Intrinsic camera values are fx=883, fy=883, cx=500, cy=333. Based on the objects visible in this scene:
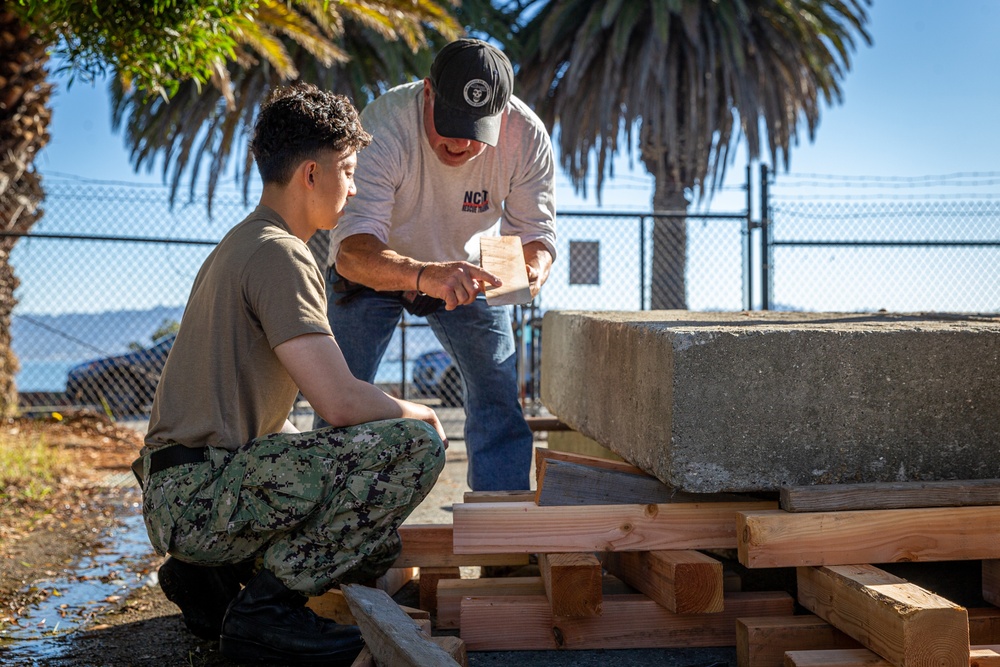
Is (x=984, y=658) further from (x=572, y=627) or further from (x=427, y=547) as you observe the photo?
(x=427, y=547)

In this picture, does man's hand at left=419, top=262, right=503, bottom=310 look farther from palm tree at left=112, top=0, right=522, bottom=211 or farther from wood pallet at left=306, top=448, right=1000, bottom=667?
palm tree at left=112, top=0, right=522, bottom=211

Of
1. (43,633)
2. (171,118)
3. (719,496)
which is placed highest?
(171,118)

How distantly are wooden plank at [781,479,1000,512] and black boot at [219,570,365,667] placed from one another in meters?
1.21

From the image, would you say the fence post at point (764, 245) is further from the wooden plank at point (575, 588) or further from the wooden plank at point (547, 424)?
the wooden plank at point (575, 588)

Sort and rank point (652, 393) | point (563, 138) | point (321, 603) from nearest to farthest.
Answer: point (652, 393) < point (321, 603) < point (563, 138)

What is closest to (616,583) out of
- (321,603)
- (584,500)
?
(584,500)

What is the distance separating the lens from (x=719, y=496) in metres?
2.59

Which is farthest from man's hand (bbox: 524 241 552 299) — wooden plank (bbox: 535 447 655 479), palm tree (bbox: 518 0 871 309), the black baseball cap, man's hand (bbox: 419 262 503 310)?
palm tree (bbox: 518 0 871 309)

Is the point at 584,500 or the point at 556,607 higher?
the point at 584,500

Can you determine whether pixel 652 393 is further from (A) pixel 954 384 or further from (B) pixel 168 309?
(B) pixel 168 309

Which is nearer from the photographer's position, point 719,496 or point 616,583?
point 719,496

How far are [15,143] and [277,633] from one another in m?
7.70

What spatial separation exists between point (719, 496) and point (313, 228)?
1427 mm

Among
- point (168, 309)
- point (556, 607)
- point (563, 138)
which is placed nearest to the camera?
point (556, 607)
